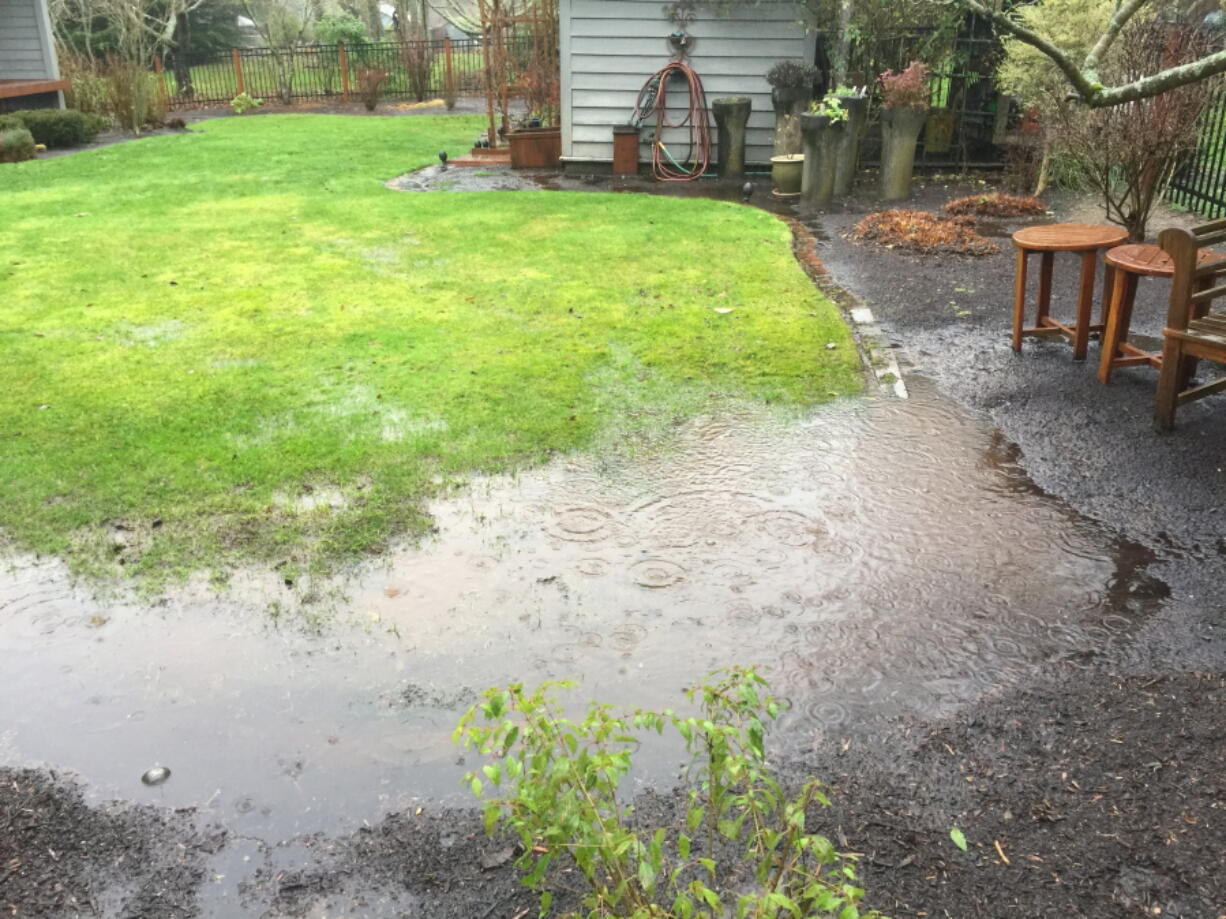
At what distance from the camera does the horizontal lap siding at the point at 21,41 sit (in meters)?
20.3

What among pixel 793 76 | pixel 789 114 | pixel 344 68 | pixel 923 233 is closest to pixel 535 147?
pixel 789 114

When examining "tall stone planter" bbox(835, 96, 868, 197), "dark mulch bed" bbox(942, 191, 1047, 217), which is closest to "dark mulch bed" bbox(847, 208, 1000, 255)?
"dark mulch bed" bbox(942, 191, 1047, 217)

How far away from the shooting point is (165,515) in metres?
4.62

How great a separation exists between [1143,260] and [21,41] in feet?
73.2

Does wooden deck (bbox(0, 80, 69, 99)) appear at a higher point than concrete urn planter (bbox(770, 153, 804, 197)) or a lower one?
higher

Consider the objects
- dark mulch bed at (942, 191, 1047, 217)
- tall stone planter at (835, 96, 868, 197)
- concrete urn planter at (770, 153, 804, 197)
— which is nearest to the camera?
dark mulch bed at (942, 191, 1047, 217)

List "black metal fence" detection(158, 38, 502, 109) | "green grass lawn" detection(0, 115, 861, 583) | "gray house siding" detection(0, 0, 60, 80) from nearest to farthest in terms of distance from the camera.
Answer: "green grass lawn" detection(0, 115, 861, 583), "gray house siding" detection(0, 0, 60, 80), "black metal fence" detection(158, 38, 502, 109)

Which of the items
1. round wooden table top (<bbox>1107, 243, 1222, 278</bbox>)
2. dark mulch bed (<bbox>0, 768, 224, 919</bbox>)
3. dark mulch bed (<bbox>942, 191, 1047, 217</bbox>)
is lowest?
dark mulch bed (<bbox>0, 768, 224, 919</bbox>)

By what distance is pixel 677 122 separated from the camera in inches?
552

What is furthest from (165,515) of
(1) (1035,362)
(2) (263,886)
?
(1) (1035,362)

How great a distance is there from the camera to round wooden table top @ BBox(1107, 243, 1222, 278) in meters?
5.42

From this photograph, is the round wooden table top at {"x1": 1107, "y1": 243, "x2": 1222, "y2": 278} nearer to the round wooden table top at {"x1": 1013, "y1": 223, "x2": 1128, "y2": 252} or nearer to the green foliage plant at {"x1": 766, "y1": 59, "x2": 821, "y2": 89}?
the round wooden table top at {"x1": 1013, "y1": 223, "x2": 1128, "y2": 252}

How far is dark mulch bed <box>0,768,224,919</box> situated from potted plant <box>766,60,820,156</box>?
11.6m

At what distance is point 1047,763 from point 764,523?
178cm
